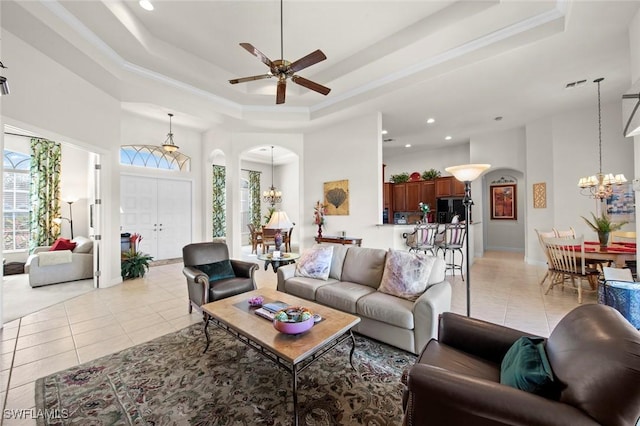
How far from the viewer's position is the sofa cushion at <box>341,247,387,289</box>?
310 centimetres

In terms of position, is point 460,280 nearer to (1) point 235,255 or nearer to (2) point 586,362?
(2) point 586,362

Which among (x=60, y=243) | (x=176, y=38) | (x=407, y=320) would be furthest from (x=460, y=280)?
(x=60, y=243)

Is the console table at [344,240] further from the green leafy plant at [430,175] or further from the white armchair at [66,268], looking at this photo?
the white armchair at [66,268]

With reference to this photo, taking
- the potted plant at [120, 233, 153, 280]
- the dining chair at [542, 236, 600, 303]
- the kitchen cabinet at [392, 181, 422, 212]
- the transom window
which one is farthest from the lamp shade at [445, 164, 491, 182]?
the transom window

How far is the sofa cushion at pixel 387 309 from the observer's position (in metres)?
2.31

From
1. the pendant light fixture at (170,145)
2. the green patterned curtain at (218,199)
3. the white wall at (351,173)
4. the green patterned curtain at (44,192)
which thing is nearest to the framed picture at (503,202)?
the white wall at (351,173)

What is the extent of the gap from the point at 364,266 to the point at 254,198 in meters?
7.66

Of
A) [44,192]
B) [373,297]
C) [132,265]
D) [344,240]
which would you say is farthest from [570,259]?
[44,192]

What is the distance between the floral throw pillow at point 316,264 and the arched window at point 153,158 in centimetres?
542

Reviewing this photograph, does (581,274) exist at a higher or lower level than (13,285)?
higher

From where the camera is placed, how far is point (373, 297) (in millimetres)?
2643

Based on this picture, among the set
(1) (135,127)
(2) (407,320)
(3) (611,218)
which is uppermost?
(1) (135,127)

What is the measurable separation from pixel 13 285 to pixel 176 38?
204 inches

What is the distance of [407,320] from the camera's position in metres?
2.29
